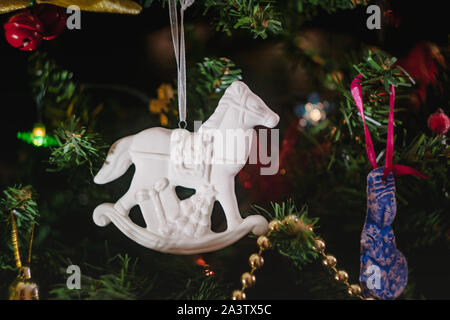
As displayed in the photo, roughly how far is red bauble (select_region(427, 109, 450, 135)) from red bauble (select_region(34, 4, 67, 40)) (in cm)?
64

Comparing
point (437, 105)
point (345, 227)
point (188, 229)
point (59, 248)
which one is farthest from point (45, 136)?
point (437, 105)

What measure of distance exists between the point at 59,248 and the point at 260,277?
366mm

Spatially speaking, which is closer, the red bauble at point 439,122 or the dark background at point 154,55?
the red bauble at point 439,122

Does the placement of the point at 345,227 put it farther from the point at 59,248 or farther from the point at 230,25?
the point at 59,248

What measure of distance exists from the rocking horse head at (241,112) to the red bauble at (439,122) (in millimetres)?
286

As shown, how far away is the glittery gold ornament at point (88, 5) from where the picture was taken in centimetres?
66

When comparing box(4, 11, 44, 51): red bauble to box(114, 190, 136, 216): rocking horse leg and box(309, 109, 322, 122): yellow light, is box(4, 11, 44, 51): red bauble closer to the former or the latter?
box(114, 190, 136, 216): rocking horse leg

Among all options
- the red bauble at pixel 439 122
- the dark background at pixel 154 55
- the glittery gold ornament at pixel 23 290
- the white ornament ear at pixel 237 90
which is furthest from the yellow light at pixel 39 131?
the red bauble at pixel 439 122

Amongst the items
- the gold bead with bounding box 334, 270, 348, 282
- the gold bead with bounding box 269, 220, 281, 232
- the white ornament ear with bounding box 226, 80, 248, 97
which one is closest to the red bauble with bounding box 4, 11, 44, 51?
the white ornament ear with bounding box 226, 80, 248, 97

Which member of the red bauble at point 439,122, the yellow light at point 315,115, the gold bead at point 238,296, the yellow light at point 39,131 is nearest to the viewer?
the gold bead at point 238,296

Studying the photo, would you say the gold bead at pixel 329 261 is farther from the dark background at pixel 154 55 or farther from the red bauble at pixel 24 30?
the red bauble at pixel 24 30

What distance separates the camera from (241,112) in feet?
2.19
